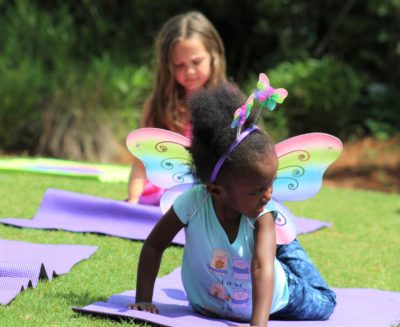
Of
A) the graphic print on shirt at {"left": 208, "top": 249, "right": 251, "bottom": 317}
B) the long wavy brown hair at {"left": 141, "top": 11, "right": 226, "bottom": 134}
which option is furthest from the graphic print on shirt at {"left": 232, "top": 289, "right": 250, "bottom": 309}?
the long wavy brown hair at {"left": 141, "top": 11, "right": 226, "bottom": 134}

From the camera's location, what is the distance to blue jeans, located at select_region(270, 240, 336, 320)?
138 inches

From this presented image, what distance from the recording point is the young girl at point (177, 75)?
618 centimetres

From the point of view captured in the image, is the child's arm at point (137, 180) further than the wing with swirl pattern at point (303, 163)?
Yes

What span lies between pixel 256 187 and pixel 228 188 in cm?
13

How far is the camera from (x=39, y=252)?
14.5 feet

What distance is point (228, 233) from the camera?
3297 mm

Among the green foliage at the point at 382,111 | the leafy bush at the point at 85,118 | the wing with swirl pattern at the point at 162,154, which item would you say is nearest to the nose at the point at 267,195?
the wing with swirl pattern at the point at 162,154

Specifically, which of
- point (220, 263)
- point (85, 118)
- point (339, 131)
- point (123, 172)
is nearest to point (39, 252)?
point (220, 263)

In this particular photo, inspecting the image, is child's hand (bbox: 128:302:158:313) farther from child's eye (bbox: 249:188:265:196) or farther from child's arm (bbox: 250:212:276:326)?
child's eye (bbox: 249:188:265:196)

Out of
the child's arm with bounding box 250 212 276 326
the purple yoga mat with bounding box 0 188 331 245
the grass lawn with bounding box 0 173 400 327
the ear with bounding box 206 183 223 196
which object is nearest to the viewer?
the child's arm with bounding box 250 212 276 326

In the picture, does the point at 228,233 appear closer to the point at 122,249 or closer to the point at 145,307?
the point at 145,307

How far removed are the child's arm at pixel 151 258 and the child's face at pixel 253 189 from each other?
30cm

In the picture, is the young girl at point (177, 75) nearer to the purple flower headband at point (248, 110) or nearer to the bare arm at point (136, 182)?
the bare arm at point (136, 182)

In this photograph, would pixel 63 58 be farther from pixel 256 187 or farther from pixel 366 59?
pixel 256 187
